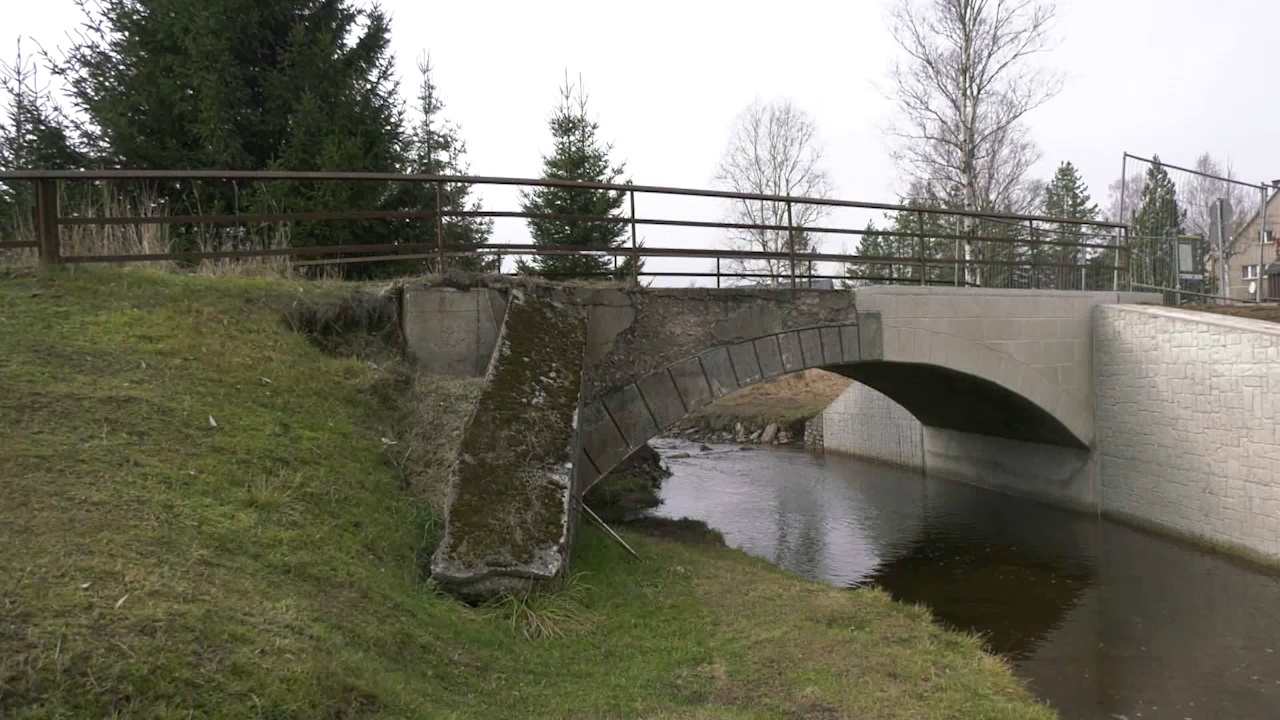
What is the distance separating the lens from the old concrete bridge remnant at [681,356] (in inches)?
205

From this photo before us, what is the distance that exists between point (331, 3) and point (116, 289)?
7319 millimetres

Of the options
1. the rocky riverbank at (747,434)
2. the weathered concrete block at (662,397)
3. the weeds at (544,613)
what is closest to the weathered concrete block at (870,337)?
the weathered concrete block at (662,397)

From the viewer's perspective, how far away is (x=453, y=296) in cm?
786

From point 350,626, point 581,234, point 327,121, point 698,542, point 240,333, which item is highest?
point 327,121

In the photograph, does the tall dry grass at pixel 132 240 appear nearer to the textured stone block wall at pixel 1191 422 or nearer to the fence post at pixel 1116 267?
the textured stone block wall at pixel 1191 422

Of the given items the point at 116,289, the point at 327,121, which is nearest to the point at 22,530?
the point at 116,289

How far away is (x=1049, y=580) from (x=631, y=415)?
5.63 metres

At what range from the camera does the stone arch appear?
868cm

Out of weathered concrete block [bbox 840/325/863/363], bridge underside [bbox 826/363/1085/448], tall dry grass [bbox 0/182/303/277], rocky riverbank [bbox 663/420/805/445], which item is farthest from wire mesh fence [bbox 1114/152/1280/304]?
tall dry grass [bbox 0/182/303/277]

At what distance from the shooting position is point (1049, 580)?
967cm

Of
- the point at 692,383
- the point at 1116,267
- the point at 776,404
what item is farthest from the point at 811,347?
the point at 776,404

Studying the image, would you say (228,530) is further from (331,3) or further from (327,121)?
(331,3)

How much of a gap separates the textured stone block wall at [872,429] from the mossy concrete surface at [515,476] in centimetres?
1326

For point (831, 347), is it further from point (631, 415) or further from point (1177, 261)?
point (1177, 261)
